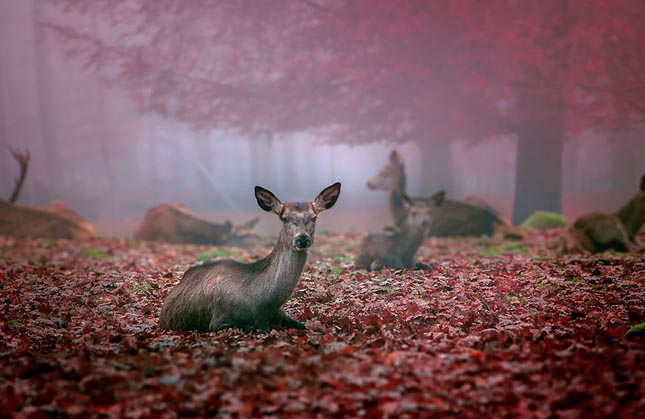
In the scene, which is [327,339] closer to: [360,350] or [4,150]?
[360,350]

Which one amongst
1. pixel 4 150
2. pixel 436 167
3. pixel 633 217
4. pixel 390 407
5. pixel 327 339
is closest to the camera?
pixel 390 407

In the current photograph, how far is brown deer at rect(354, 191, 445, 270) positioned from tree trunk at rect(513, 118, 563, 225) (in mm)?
11634

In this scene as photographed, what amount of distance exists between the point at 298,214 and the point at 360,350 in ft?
5.14

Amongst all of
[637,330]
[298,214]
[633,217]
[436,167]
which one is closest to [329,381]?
[298,214]

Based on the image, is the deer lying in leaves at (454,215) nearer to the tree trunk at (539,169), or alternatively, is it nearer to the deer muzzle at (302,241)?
the tree trunk at (539,169)

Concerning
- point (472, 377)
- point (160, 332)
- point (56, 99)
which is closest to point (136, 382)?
point (160, 332)

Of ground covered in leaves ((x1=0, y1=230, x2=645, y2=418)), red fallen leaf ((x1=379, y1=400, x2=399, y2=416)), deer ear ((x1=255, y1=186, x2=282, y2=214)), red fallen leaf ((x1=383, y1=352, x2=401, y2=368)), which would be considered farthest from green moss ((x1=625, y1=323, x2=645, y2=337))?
deer ear ((x1=255, y1=186, x2=282, y2=214))

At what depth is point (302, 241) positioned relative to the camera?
533 centimetres

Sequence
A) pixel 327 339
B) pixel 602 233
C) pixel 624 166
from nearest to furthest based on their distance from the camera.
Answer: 1. pixel 327 339
2. pixel 602 233
3. pixel 624 166

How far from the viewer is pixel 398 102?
21.0 metres

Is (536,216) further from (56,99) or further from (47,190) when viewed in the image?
(56,99)

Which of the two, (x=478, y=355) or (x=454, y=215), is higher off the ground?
(x=454, y=215)

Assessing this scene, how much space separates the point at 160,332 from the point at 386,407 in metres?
3.14

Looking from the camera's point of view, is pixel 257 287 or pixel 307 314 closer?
pixel 257 287
